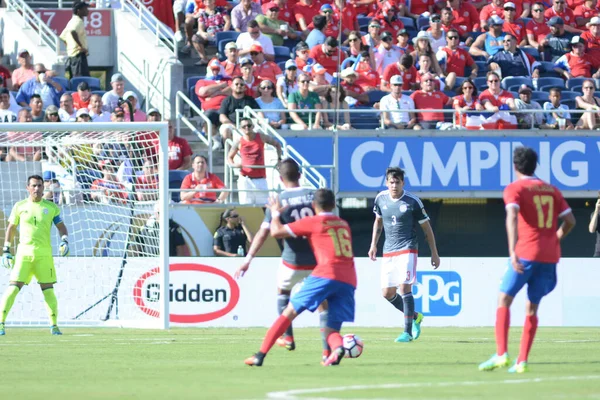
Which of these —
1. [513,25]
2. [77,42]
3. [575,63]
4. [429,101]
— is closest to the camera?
[429,101]

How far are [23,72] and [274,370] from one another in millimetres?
14098

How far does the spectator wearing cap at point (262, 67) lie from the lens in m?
22.8

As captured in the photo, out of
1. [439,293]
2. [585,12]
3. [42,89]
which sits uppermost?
[585,12]

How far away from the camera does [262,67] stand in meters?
22.8

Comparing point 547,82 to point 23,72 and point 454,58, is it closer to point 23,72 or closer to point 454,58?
point 454,58

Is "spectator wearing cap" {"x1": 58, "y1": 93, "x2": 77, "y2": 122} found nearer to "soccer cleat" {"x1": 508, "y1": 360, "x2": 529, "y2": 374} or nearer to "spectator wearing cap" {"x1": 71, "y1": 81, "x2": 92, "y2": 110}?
"spectator wearing cap" {"x1": 71, "y1": 81, "x2": 92, "y2": 110}

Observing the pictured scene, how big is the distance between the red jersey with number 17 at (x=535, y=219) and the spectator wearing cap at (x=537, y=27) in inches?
663

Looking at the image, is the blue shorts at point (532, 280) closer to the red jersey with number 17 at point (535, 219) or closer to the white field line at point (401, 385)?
the red jersey with number 17 at point (535, 219)

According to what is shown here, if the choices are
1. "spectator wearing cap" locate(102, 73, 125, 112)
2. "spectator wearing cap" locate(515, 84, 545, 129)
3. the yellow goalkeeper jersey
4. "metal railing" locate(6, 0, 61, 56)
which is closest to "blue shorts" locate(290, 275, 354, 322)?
the yellow goalkeeper jersey

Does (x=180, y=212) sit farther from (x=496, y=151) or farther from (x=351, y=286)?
(x=351, y=286)

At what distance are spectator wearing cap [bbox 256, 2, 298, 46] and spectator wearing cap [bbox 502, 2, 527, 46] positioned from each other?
4640 millimetres

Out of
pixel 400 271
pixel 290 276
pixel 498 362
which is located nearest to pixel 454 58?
pixel 400 271

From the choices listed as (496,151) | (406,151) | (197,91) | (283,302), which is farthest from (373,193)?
(283,302)

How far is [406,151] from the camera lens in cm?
2161
